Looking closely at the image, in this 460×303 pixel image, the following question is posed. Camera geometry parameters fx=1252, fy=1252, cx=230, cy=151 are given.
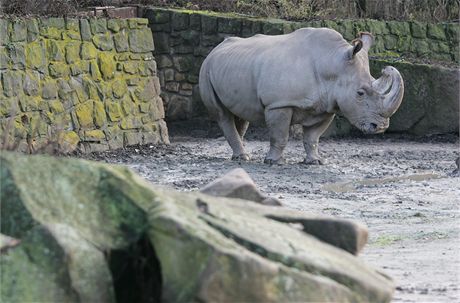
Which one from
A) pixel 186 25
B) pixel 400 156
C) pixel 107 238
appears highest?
pixel 107 238

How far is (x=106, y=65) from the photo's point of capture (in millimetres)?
14234

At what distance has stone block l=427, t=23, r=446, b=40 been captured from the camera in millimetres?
18828

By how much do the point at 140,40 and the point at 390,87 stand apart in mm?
3330

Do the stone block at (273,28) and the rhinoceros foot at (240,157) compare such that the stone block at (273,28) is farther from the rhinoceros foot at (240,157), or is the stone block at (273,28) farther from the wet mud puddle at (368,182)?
the wet mud puddle at (368,182)

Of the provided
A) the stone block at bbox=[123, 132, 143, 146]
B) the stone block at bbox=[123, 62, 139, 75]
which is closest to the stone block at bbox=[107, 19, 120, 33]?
the stone block at bbox=[123, 62, 139, 75]

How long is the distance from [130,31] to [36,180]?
9.92 metres

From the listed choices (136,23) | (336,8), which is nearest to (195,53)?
(136,23)

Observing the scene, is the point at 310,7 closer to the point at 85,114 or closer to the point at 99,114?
the point at 99,114

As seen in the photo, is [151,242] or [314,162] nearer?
[151,242]

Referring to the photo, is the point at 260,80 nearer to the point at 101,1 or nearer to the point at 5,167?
the point at 101,1

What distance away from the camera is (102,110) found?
14.1m

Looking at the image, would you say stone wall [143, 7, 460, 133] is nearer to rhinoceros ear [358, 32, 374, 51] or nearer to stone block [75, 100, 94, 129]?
rhinoceros ear [358, 32, 374, 51]

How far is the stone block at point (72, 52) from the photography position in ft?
44.4

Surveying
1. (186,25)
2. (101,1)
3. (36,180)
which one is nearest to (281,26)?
(186,25)
